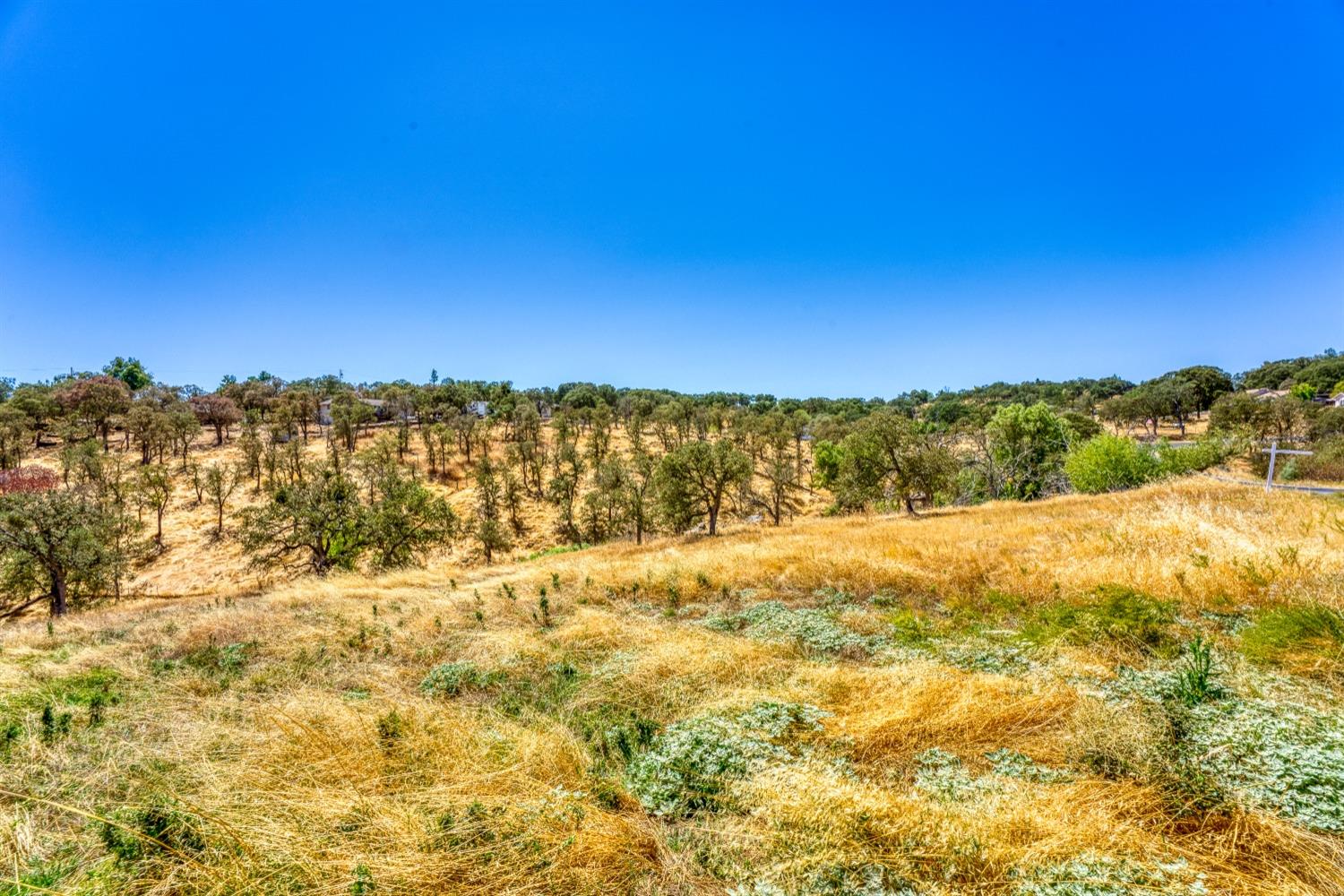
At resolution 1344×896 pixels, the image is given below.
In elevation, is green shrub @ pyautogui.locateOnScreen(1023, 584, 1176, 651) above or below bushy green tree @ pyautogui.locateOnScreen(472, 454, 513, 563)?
above

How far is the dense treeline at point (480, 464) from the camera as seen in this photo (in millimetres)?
25125

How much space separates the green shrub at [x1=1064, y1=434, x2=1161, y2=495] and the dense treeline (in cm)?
12

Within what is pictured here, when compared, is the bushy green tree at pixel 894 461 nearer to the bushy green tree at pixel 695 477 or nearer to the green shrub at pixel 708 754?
the bushy green tree at pixel 695 477

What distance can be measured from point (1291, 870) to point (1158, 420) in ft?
345

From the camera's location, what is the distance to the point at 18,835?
385 centimetres

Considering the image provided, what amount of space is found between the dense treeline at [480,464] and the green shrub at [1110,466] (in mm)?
120

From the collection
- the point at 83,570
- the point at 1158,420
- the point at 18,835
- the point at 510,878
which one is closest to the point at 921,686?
the point at 510,878

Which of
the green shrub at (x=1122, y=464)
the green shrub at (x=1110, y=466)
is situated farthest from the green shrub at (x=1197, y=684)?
the green shrub at (x=1110, y=466)

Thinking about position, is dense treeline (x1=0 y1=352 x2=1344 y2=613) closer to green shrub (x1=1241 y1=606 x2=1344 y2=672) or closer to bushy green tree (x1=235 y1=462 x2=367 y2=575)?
bushy green tree (x1=235 y1=462 x2=367 y2=575)

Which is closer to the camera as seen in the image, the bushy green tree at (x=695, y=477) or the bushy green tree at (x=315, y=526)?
the bushy green tree at (x=315, y=526)

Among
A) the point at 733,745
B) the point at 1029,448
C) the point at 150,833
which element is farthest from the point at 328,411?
the point at 733,745

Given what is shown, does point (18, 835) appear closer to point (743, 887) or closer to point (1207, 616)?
point (743, 887)

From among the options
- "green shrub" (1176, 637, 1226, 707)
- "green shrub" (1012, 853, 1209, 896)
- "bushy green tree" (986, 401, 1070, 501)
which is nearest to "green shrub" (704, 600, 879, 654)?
"green shrub" (1176, 637, 1226, 707)

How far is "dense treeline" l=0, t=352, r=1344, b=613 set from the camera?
25.1 meters
